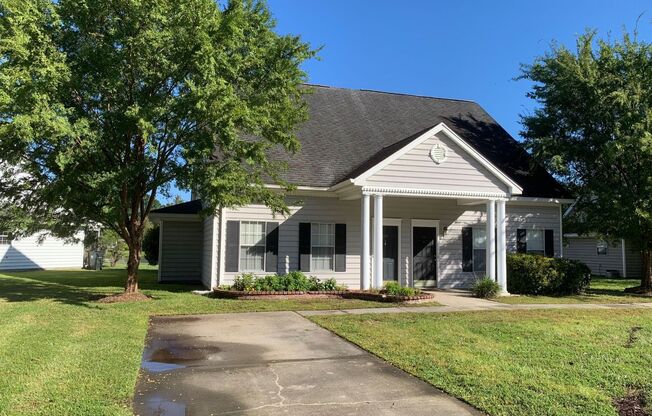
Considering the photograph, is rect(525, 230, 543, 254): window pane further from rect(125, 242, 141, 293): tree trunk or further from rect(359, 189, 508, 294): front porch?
rect(125, 242, 141, 293): tree trunk

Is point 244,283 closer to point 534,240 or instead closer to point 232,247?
point 232,247

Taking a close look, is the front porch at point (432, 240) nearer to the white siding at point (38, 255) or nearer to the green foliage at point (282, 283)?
the green foliage at point (282, 283)

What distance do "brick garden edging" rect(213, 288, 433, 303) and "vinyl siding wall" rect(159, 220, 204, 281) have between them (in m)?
6.41

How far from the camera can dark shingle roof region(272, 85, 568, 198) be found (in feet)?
52.9

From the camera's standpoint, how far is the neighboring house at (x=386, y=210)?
47.4ft

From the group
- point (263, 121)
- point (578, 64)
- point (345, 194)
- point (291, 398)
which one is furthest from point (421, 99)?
point (291, 398)

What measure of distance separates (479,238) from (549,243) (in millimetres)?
2614

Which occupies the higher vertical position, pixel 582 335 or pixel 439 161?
pixel 439 161

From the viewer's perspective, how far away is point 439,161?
14508 millimetres

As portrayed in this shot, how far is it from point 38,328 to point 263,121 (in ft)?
20.1

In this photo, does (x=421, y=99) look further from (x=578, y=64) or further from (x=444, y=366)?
(x=444, y=366)

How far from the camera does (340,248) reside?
15.6m

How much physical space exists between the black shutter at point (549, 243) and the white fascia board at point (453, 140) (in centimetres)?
360

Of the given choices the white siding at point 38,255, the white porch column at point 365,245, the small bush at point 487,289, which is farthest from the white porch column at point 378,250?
the white siding at point 38,255
